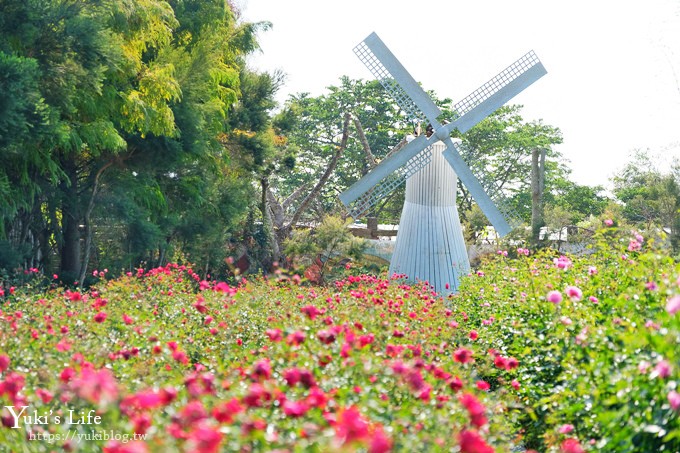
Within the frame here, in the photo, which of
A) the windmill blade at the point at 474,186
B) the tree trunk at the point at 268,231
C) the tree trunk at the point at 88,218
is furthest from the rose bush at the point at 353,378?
the tree trunk at the point at 268,231

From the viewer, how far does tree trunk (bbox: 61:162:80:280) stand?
481 inches

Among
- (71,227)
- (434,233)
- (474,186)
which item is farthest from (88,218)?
(474,186)

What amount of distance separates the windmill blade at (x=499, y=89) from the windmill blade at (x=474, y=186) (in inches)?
24.0

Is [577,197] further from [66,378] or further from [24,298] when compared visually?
[66,378]

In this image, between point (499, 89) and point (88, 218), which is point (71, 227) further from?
point (499, 89)

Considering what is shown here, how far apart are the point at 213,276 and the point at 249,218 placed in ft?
6.16

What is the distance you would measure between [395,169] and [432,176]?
0.63 metres

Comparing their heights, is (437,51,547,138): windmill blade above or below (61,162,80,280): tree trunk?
above

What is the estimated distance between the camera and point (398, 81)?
13.5 metres

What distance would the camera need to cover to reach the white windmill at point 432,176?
1302cm

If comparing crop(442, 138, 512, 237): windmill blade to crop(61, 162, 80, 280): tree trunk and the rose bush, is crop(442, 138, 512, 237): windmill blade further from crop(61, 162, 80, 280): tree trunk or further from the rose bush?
the rose bush

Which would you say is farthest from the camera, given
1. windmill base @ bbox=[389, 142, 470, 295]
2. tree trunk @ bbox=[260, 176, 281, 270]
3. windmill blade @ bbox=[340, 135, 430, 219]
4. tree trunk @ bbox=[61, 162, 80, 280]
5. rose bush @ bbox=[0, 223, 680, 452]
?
tree trunk @ bbox=[260, 176, 281, 270]

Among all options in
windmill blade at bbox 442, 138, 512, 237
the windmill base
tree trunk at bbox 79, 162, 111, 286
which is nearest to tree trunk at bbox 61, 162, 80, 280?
tree trunk at bbox 79, 162, 111, 286

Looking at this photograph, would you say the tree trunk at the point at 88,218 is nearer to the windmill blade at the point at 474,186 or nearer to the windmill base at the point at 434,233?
the windmill base at the point at 434,233
